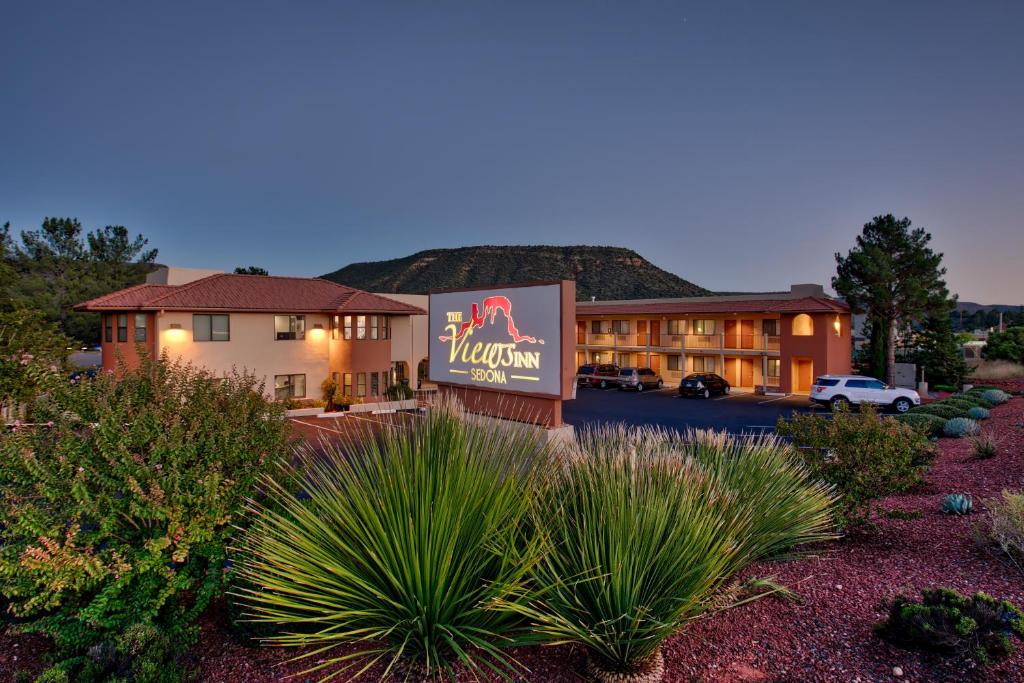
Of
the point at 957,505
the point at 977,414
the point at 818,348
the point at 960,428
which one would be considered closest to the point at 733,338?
Result: the point at 818,348

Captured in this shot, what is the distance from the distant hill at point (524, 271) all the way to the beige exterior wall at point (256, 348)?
182 ft

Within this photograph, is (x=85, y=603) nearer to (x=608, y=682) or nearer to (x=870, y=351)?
(x=608, y=682)

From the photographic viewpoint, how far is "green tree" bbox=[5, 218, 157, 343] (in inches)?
2240

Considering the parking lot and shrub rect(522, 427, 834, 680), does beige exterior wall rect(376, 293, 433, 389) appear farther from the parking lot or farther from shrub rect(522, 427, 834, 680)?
shrub rect(522, 427, 834, 680)

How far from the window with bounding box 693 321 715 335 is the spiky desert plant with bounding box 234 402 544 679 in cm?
3991

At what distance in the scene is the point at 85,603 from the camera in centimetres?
559

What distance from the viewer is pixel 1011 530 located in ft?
21.2

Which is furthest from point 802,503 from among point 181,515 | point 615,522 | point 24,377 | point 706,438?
point 24,377

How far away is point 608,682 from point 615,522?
1129mm

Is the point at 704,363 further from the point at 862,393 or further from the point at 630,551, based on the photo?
the point at 630,551

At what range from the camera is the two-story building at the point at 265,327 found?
26750 millimetres

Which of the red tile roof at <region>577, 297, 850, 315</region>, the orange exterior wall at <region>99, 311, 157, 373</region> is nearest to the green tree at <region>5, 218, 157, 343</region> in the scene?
the orange exterior wall at <region>99, 311, 157, 373</region>

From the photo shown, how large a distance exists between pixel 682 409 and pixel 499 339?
54.8 feet

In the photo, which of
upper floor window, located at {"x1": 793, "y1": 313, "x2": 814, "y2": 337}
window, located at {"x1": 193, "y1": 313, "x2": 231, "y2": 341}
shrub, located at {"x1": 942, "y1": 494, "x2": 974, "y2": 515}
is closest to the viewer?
shrub, located at {"x1": 942, "y1": 494, "x2": 974, "y2": 515}
